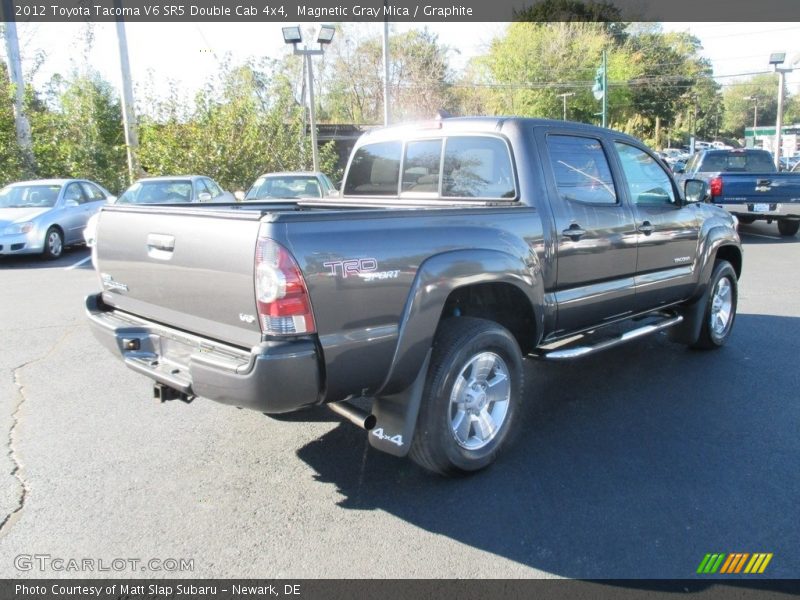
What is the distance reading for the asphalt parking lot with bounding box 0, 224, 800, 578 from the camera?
2949mm

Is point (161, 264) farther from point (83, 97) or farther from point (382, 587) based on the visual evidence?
point (83, 97)

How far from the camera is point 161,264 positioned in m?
3.39

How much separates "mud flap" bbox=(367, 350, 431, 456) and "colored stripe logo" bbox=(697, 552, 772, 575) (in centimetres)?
146

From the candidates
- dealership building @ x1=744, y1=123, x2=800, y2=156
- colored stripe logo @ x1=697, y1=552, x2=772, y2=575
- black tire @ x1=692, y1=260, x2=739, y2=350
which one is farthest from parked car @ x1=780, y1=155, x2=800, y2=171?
colored stripe logo @ x1=697, y1=552, x2=772, y2=575

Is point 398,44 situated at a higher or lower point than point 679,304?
higher

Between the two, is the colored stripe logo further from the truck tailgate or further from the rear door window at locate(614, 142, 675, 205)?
the rear door window at locate(614, 142, 675, 205)

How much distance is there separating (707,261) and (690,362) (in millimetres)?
923

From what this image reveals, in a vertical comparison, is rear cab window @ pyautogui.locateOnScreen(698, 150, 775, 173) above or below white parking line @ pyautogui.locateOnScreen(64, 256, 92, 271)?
above

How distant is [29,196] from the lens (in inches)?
513

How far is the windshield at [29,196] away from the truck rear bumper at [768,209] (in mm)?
13831

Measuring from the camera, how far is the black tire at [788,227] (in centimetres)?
1433

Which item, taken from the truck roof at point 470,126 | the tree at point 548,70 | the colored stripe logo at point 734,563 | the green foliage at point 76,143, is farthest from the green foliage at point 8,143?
the tree at point 548,70

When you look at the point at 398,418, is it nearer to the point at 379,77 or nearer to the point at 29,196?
the point at 29,196

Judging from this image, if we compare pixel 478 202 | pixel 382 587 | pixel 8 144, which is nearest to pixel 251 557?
pixel 382 587
